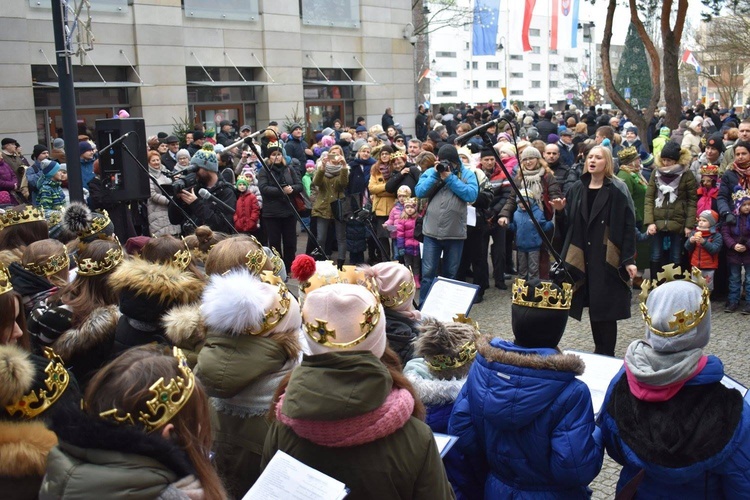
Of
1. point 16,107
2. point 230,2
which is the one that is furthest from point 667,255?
point 230,2

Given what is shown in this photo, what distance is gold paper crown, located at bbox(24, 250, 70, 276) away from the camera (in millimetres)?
4934

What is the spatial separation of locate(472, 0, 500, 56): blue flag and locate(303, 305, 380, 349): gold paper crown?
112 feet

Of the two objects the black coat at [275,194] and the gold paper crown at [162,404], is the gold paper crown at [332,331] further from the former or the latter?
Answer: the black coat at [275,194]

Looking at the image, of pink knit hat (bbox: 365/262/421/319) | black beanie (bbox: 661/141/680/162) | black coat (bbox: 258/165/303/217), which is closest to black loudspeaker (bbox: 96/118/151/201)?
black coat (bbox: 258/165/303/217)

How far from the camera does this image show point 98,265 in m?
→ 4.61

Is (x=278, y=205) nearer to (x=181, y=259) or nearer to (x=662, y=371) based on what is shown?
(x=181, y=259)

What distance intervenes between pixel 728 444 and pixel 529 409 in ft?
2.40

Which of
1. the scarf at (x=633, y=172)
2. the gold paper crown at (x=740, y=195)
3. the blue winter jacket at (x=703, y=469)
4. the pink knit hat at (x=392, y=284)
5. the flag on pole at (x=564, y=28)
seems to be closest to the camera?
the blue winter jacket at (x=703, y=469)

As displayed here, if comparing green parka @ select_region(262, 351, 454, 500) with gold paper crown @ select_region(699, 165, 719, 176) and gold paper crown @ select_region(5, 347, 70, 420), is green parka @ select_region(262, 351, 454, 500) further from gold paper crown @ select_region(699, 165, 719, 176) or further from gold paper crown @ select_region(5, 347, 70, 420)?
gold paper crown @ select_region(699, 165, 719, 176)

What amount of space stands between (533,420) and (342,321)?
0.94 metres

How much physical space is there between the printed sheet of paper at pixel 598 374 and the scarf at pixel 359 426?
4.88 feet

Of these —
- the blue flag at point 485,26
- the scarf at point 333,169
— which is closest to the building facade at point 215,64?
the blue flag at point 485,26

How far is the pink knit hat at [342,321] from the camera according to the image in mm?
2762

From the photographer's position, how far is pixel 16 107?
19172 millimetres
